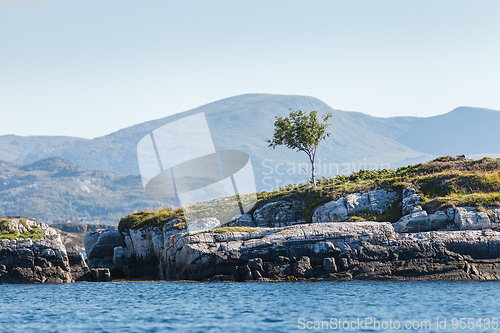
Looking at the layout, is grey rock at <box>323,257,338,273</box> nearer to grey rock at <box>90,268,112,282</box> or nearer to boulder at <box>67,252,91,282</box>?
grey rock at <box>90,268,112,282</box>

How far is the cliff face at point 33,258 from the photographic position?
42.2 meters

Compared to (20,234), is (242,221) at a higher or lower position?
higher

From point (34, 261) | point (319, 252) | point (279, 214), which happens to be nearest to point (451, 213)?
point (319, 252)

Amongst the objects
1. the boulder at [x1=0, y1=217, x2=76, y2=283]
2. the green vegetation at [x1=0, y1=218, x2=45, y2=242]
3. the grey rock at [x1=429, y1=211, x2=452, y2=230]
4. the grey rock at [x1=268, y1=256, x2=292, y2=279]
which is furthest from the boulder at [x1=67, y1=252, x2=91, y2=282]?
the grey rock at [x1=429, y1=211, x2=452, y2=230]

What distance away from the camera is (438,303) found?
90.4ft

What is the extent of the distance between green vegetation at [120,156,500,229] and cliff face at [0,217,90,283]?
9.54m

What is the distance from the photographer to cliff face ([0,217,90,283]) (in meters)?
42.2

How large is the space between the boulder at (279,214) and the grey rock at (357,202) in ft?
18.6

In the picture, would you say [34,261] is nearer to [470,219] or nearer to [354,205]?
[354,205]

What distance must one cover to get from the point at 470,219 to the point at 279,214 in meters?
19.6

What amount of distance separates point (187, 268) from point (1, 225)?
19194 millimetres

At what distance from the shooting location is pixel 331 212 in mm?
48156

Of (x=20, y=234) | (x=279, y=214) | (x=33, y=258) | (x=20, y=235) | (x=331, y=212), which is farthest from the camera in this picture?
(x=279, y=214)

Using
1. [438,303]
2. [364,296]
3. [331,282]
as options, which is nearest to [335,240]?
[331,282]
